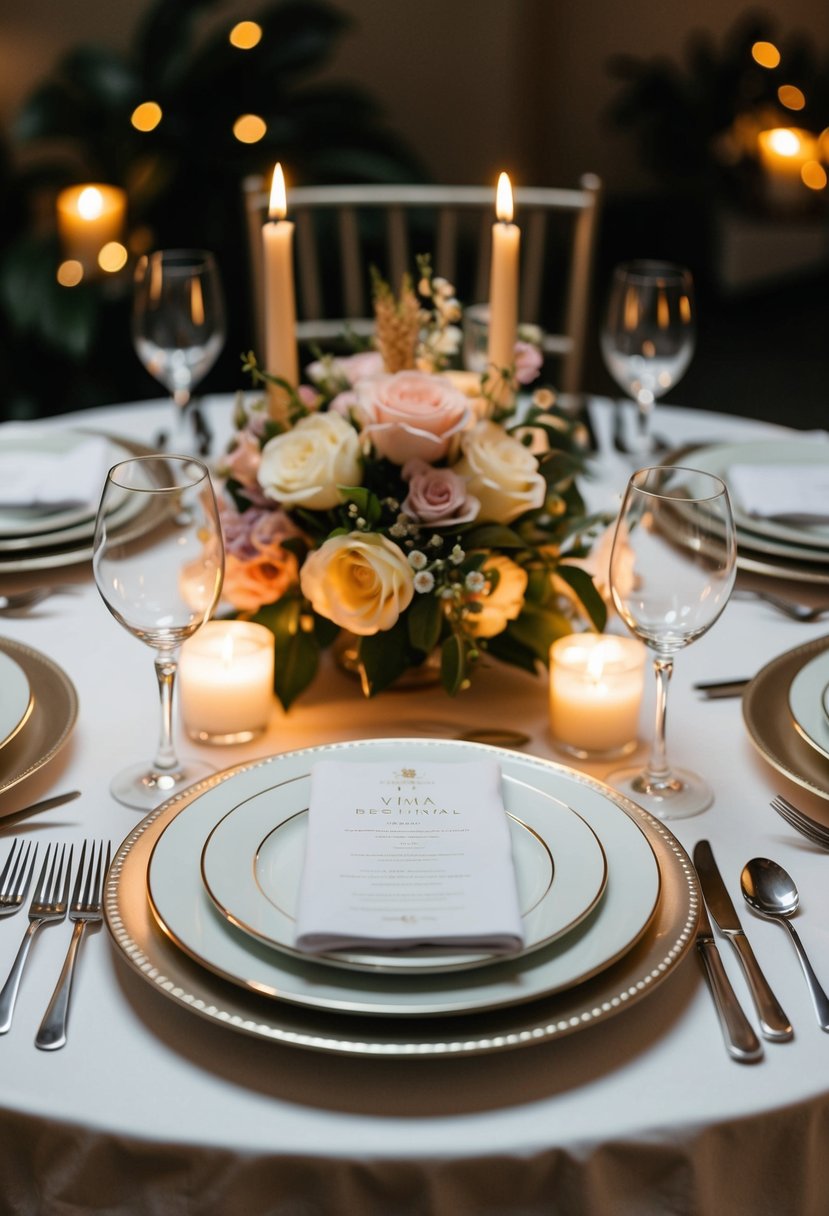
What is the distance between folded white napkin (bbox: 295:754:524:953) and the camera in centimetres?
77

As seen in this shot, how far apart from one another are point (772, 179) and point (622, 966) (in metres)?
5.59

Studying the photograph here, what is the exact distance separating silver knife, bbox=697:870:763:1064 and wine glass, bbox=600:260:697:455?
88cm

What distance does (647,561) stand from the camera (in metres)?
0.98

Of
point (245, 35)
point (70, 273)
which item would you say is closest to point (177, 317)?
point (70, 273)

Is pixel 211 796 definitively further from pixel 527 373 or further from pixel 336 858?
pixel 527 373

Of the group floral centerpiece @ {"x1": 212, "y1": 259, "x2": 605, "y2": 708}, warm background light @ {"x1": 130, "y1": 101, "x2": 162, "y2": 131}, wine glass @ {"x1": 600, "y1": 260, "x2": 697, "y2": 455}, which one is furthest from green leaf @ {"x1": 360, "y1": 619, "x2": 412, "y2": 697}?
warm background light @ {"x1": 130, "y1": 101, "x2": 162, "y2": 131}

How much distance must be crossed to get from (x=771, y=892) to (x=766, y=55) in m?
5.57

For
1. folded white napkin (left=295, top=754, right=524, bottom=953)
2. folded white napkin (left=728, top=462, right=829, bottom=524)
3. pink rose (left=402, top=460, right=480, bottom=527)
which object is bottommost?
folded white napkin (left=295, top=754, right=524, bottom=953)

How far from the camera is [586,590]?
3.79 feet

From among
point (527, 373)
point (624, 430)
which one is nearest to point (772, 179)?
point (624, 430)

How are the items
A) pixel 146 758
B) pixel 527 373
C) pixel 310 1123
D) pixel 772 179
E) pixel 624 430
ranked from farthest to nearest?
pixel 772 179 < pixel 624 430 < pixel 527 373 < pixel 146 758 < pixel 310 1123

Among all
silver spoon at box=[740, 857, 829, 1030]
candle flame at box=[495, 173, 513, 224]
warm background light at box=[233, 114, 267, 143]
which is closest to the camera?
silver spoon at box=[740, 857, 829, 1030]

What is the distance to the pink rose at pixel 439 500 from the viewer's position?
1063 millimetres

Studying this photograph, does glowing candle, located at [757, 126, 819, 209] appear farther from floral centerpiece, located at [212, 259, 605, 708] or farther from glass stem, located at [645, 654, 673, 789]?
glass stem, located at [645, 654, 673, 789]
